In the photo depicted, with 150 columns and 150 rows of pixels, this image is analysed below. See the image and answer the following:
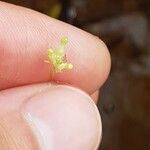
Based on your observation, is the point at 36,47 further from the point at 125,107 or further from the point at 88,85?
the point at 125,107

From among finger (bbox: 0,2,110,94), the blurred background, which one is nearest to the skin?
finger (bbox: 0,2,110,94)

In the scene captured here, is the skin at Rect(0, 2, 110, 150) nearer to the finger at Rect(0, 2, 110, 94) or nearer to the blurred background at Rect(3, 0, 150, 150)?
the finger at Rect(0, 2, 110, 94)

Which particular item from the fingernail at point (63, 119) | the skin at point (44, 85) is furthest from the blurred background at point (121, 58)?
the fingernail at point (63, 119)

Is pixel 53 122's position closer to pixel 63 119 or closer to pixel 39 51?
pixel 63 119

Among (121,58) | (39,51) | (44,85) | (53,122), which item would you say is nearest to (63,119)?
(53,122)

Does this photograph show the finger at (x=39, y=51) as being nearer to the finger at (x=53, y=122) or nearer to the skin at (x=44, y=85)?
the skin at (x=44, y=85)

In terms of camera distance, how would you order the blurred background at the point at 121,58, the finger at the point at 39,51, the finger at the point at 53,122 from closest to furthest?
the finger at the point at 53,122
the finger at the point at 39,51
the blurred background at the point at 121,58

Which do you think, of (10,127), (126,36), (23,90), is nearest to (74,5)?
(126,36)
